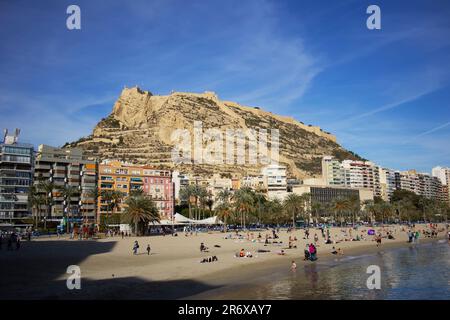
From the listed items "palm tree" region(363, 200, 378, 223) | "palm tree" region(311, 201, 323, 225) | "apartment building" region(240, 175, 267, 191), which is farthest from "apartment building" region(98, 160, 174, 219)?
"palm tree" region(363, 200, 378, 223)

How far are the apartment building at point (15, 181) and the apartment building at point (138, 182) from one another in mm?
18944

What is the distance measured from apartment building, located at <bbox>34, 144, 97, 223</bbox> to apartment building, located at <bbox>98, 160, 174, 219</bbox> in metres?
2.75

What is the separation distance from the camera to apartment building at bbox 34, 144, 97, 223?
106m

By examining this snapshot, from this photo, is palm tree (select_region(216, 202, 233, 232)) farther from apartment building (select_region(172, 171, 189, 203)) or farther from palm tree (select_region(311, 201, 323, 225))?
palm tree (select_region(311, 201, 323, 225))

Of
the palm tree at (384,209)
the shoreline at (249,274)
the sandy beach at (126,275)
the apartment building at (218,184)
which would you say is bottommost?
the shoreline at (249,274)

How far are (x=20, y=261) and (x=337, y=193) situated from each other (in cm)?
16663

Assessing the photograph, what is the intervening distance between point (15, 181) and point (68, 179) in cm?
1531

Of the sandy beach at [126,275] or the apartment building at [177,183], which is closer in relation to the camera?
the sandy beach at [126,275]

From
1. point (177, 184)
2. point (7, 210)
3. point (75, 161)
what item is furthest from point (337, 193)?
point (7, 210)

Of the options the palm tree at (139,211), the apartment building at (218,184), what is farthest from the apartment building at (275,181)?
the palm tree at (139,211)

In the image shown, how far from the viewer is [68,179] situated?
112375 millimetres

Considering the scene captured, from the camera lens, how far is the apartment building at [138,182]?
116m

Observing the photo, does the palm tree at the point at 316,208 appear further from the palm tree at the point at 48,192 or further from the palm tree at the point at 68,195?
the palm tree at the point at 48,192
